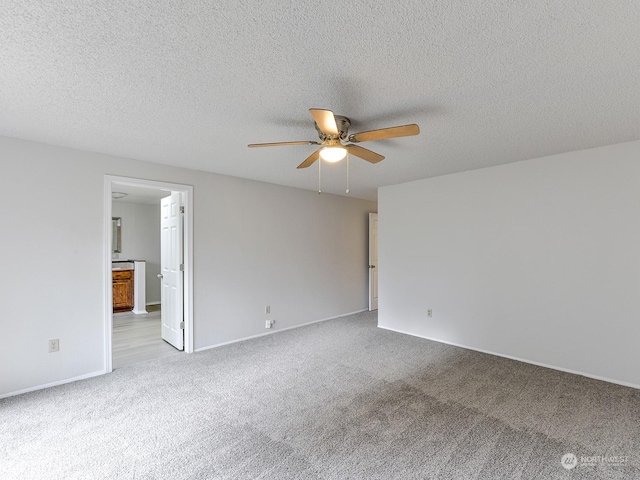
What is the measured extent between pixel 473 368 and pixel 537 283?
118 cm

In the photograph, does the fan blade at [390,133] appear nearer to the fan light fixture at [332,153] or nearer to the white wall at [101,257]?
the fan light fixture at [332,153]

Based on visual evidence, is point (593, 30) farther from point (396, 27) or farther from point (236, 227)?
point (236, 227)

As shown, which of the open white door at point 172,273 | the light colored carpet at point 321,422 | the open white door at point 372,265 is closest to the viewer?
the light colored carpet at point 321,422

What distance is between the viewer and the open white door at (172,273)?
3.88m

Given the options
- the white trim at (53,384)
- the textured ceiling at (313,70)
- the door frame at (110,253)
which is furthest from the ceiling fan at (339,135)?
the white trim at (53,384)

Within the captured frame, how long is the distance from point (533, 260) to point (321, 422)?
2862 millimetres

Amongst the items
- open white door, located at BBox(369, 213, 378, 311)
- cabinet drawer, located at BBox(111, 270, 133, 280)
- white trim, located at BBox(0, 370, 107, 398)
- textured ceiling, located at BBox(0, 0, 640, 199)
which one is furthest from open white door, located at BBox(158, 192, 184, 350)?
open white door, located at BBox(369, 213, 378, 311)

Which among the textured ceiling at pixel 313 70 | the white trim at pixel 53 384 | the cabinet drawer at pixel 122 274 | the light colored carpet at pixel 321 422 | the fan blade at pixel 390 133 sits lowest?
the light colored carpet at pixel 321 422

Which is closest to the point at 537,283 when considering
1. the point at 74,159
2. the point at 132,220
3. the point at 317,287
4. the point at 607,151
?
the point at 607,151

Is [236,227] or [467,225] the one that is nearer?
[467,225]

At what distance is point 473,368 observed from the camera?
3.31 metres

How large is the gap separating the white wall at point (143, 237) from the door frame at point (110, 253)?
11.0ft

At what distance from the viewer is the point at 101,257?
10.5 ft

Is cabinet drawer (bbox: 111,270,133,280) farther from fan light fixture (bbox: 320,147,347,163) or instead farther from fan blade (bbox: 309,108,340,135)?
fan blade (bbox: 309,108,340,135)
